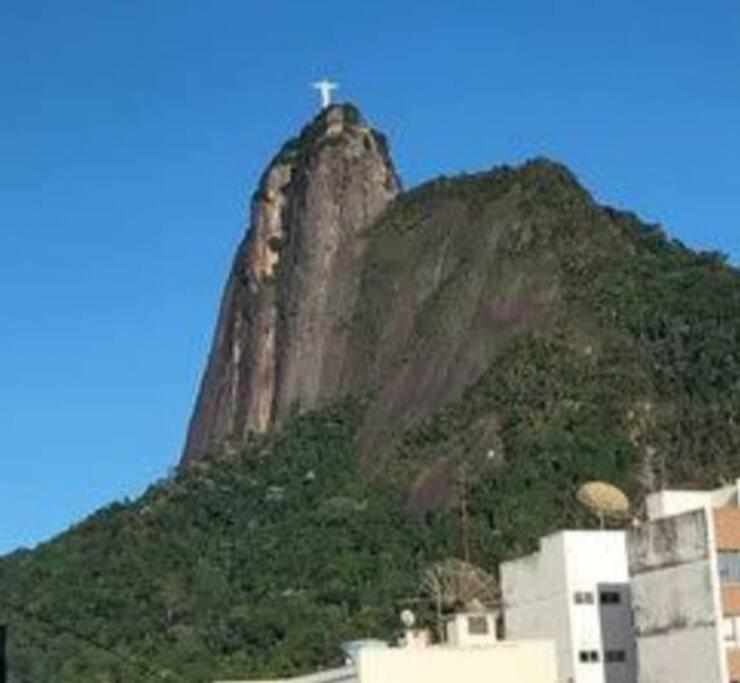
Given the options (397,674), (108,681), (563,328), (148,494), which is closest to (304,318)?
(148,494)

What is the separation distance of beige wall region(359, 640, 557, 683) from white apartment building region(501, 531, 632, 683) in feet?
4.38

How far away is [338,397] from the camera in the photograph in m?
179

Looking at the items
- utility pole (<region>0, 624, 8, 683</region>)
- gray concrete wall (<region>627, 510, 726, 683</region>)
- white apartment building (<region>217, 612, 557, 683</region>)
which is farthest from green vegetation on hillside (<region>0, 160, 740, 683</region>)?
utility pole (<region>0, 624, 8, 683</region>)

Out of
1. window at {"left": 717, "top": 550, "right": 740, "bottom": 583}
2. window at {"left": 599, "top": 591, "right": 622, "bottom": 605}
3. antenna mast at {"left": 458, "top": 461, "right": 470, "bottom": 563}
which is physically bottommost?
window at {"left": 717, "top": 550, "right": 740, "bottom": 583}

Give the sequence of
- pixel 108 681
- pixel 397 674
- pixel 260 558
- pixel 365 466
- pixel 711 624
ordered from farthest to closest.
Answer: pixel 365 466 < pixel 260 558 < pixel 108 681 < pixel 397 674 < pixel 711 624

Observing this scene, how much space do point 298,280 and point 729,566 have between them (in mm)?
121061

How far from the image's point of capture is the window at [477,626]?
81.0 meters

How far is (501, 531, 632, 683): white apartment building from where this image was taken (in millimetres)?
77562

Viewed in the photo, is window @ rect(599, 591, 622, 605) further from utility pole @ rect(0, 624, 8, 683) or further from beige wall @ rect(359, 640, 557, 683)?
utility pole @ rect(0, 624, 8, 683)

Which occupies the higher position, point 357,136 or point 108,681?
point 357,136

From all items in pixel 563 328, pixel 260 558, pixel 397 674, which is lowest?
pixel 397 674

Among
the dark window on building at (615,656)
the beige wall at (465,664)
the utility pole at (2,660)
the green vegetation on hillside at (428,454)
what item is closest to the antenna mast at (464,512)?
the green vegetation on hillside at (428,454)

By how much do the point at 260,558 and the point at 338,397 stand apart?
29674mm

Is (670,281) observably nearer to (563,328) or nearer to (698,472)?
(563,328)
